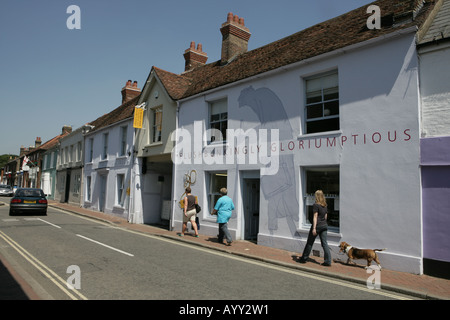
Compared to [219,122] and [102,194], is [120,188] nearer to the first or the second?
[102,194]

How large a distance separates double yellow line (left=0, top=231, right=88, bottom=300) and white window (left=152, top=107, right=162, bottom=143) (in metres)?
8.32

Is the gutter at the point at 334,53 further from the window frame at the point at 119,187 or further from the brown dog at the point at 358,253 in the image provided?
the window frame at the point at 119,187

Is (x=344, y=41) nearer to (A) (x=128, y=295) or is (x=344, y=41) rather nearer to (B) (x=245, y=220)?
(B) (x=245, y=220)

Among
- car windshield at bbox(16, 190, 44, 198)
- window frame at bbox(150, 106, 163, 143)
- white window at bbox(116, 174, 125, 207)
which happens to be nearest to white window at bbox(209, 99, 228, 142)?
window frame at bbox(150, 106, 163, 143)

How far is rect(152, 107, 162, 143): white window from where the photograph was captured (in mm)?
16484

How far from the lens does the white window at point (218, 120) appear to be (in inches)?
497

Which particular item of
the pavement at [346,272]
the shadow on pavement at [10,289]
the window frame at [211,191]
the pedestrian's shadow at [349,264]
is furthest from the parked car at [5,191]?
the pedestrian's shadow at [349,264]

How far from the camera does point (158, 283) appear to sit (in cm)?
585

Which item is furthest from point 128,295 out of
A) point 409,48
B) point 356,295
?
point 409,48

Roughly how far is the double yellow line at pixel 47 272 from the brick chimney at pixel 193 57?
47.1 feet

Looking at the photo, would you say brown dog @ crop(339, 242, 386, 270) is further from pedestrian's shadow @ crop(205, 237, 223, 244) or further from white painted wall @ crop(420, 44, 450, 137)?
pedestrian's shadow @ crop(205, 237, 223, 244)

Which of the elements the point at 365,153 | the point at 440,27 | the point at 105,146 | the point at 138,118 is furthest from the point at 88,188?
the point at 440,27

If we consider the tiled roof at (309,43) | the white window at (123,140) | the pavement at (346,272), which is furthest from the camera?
the white window at (123,140)

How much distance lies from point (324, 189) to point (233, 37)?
31.2 feet
